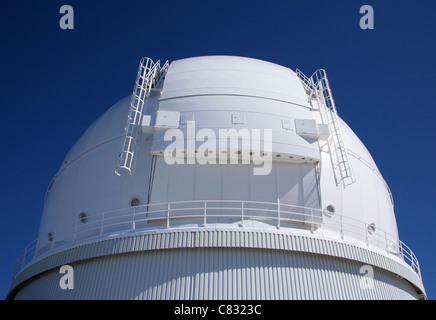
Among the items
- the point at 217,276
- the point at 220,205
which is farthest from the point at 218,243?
the point at 220,205

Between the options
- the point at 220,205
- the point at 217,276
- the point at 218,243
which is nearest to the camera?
the point at 217,276

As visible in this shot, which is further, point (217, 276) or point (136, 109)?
point (136, 109)

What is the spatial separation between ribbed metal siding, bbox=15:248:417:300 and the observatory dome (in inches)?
1.1

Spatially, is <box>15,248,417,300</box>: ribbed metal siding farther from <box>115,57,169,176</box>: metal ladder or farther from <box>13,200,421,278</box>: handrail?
<box>115,57,169,176</box>: metal ladder

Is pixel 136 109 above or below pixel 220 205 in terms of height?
above

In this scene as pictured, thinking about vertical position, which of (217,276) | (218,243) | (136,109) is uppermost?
(136,109)

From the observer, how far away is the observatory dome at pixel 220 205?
11516 millimetres

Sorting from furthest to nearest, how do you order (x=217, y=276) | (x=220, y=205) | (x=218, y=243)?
(x=220, y=205) → (x=218, y=243) → (x=217, y=276)

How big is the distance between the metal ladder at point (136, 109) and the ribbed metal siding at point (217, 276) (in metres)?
2.78

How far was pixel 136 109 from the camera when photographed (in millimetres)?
14141

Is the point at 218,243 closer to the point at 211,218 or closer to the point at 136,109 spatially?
the point at 211,218

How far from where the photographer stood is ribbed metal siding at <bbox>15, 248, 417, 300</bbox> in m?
11.1

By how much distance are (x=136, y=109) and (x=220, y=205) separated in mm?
4201
